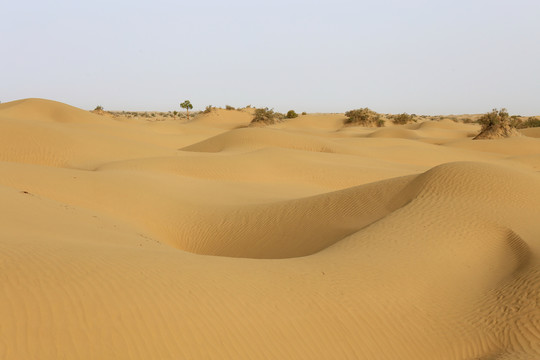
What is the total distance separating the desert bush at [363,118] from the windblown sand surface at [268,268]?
142 feet

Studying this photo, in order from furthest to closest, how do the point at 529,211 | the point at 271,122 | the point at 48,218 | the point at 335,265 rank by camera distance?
the point at 271,122 → the point at 529,211 → the point at 48,218 → the point at 335,265

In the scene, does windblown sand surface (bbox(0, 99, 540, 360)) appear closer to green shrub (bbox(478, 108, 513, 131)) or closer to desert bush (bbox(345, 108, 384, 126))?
green shrub (bbox(478, 108, 513, 131))

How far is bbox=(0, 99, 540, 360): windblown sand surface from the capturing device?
13.5ft

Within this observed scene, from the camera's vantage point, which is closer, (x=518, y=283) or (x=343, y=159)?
(x=518, y=283)

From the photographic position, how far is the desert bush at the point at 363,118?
57188mm

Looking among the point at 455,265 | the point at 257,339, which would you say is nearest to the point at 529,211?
the point at 455,265

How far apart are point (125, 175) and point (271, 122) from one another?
36462 mm

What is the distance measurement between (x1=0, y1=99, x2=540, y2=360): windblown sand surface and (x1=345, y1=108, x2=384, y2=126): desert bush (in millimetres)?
43330

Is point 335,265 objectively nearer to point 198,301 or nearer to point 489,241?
point 198,301

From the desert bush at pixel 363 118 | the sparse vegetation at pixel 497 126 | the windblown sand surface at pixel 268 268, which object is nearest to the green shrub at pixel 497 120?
the sparse vegetation at pixel 497 126

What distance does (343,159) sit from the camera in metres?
22.9

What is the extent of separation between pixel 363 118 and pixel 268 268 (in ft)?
174

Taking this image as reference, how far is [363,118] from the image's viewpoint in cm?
5725

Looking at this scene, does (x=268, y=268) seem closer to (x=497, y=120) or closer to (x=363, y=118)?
(x=497, y=120)
